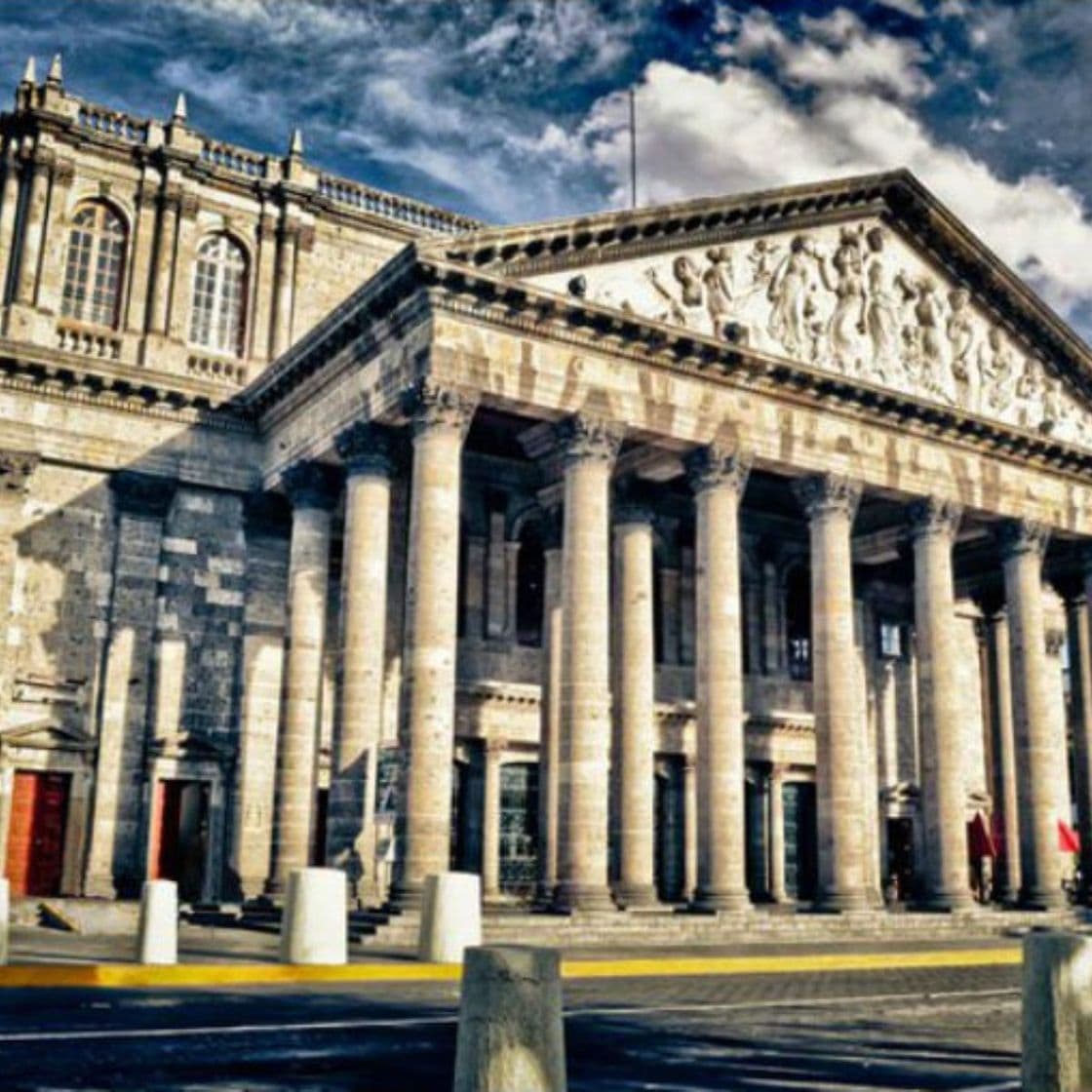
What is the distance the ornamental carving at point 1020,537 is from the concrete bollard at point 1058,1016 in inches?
970

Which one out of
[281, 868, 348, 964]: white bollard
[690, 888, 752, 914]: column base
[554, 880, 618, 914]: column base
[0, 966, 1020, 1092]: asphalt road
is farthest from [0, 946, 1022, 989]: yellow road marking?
[690, 888, 752, 914]: column base

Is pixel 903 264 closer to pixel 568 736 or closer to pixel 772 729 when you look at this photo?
pixel 772 729

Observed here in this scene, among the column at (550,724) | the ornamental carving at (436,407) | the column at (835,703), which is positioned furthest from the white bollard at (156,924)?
the column at (835,703)

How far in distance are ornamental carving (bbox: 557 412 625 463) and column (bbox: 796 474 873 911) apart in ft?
17.7

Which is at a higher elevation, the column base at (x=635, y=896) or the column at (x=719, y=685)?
the column at (x=719, y=685)

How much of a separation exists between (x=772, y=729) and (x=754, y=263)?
487 inches

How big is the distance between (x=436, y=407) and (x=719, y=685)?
24.9 ft

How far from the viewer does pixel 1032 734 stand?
2959 centimetres

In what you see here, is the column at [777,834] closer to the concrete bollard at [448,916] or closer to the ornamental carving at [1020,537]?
the ornamental carving at [1020,537]

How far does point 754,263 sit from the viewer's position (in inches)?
1064

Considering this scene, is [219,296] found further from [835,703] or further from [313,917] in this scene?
[313,917]

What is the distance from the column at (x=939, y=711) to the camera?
1067 inches

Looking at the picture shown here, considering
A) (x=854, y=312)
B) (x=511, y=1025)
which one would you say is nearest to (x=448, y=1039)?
(x=511, y=1025)

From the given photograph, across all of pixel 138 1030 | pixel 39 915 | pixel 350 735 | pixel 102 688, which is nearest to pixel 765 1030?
pixel 138 1030
